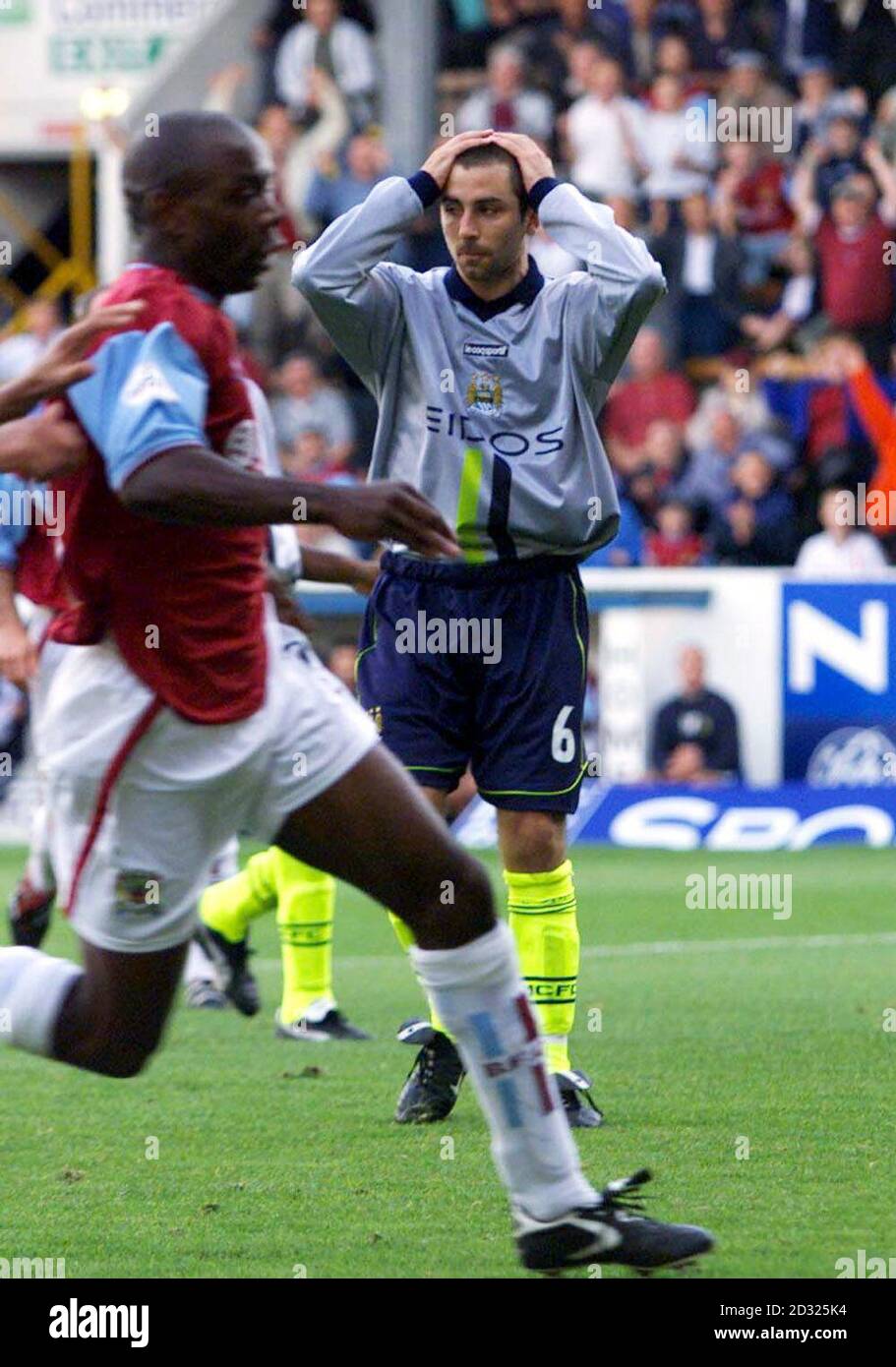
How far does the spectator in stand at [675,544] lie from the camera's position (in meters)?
16.3

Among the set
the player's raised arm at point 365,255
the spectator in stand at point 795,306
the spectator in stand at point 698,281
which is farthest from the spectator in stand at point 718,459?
the player's raised arm at point 365,255

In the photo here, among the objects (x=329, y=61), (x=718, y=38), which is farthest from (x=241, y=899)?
(x=329, y=61)

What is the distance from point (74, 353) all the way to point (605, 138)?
47.8 feet

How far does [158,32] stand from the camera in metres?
21.9

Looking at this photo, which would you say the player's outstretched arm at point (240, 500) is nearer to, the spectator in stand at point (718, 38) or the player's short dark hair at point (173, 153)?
the player's short dark hair at point (173, 153)

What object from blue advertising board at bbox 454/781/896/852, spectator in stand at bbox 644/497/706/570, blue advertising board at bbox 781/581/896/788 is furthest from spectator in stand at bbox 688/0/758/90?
blue advertising board at bbox 454/781/896/852

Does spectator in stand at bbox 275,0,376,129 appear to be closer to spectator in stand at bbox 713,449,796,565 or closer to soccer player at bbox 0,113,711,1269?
spectator in stand at bbox 713,449,796,565

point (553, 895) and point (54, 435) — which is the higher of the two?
A: point (54, 435)

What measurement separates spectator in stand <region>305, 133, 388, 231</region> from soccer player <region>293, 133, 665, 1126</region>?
12524 millimetres

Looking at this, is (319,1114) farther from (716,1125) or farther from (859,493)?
(859,493)

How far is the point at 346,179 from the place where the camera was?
19.2 metres

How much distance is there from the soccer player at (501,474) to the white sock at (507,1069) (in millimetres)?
1864
